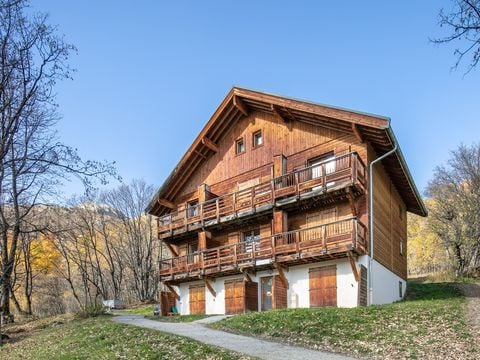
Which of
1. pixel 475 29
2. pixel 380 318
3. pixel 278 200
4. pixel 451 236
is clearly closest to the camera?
pixel 475 29

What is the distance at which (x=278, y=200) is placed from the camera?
76.1 feet

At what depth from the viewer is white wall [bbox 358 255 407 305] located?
21.2 metres

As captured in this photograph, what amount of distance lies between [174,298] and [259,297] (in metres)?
7.50

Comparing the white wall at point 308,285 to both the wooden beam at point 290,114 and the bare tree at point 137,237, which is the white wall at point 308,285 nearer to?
the wooden beam at point 290,114

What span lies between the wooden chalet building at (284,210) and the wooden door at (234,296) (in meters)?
0.06

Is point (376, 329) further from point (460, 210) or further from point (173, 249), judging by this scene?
point (460, 210)

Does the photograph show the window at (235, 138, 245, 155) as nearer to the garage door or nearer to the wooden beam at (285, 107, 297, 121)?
the wooden beam at (285, 107, 297, 121)

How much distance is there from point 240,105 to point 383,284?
40.8 feet

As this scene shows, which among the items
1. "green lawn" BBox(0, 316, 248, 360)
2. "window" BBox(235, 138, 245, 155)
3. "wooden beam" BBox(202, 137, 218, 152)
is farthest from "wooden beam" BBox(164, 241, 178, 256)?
"green lawn" BBox(0, 316, 248, 360)

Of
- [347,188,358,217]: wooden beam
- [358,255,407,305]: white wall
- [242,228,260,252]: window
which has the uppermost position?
[347,188,358,217]: wooden beam

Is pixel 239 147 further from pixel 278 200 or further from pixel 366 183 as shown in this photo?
pixel 366 183

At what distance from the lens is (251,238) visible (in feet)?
85.9

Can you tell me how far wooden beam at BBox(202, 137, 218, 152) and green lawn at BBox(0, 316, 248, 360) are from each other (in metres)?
12.8

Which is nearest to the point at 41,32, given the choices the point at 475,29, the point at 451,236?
the point at 475,29
